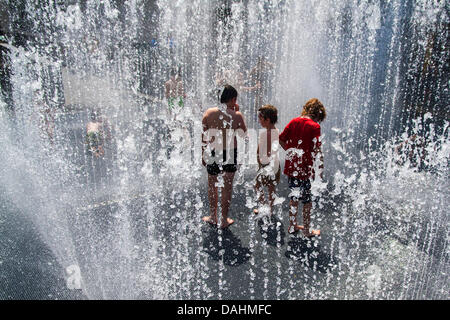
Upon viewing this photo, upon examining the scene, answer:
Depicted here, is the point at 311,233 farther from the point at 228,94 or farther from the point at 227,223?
the point at 228,94

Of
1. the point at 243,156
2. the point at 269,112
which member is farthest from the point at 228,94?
the point at 243,156

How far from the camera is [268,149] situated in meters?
3.59

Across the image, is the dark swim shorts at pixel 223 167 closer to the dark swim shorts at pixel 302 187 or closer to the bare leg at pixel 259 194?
the bare leg at pixel 259 194

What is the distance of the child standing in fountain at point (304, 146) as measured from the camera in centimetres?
321

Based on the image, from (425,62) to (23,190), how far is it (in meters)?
11.5

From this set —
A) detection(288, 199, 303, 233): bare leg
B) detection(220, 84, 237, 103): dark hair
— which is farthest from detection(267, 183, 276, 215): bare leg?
detection(220, 84, 237, 103): dark hair

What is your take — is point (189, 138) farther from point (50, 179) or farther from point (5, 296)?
point (5, 296)

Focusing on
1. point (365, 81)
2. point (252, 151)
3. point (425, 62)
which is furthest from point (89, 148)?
point (425, 62)

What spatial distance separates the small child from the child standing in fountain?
0.19m

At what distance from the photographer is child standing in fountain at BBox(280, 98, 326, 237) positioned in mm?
3205

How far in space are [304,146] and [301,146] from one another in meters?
0.03

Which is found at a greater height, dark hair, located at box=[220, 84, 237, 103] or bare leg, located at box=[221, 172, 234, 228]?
dark hair, located at box=[220, 84, 237, 103]

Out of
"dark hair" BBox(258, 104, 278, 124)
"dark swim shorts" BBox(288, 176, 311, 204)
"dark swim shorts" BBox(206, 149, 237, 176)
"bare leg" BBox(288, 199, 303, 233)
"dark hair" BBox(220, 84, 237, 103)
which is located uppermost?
"dark hair" BBox(220, 84, 237, 103)

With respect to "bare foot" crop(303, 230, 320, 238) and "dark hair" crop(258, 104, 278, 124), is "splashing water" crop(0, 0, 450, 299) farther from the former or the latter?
"dark hair" crop(258, 104, 278, 124)
